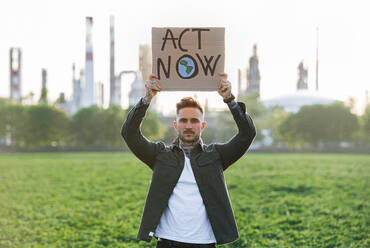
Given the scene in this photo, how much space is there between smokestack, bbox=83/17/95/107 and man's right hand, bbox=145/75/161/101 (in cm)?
6180

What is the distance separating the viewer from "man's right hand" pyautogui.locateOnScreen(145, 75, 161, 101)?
2835mm

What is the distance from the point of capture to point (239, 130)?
9.39 ft

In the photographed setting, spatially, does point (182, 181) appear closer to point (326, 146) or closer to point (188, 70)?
point (188, 70)

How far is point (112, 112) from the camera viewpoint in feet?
149

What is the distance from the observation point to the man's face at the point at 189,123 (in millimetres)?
2752

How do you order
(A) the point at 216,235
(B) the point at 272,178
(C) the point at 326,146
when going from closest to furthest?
(A) the point at 216,235 < (B) the point at 272,178 < (C) the point at 326,146

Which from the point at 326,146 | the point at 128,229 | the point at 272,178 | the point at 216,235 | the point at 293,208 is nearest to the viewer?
the point at 216,235

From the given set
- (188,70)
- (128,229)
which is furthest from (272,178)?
(188,70)

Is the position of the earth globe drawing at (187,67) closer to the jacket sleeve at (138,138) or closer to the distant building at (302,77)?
the jacket sleeve at (138,138)

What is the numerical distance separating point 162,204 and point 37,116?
44.9 m

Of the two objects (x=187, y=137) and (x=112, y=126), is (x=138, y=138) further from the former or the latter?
(x=112, y=126)

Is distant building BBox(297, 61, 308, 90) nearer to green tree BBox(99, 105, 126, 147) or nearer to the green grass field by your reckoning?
green tree BBox(99, 105, 126, 147)

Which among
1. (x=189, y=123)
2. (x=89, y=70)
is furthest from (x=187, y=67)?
(x=89, y=70)

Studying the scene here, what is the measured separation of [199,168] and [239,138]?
1.19 ft
